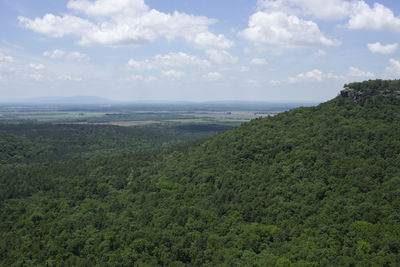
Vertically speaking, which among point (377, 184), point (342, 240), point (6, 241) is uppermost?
point (377, 184)

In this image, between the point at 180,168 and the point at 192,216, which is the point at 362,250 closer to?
the point at 192,216

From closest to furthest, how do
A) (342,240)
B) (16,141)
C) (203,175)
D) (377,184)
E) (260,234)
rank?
(342,240) → (260,234) → (377,184) → (203,175) → (16,141)

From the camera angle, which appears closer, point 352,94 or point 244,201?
point 244,201

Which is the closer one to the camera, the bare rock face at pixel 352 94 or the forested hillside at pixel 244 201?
the forested hillside at pixel 244 201

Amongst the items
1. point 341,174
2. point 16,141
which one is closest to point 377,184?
point 341,174

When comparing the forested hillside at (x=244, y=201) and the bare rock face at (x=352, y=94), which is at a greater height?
the bare rock face at (x=352, y=94)

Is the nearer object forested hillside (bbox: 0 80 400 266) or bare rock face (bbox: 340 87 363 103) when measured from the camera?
forested hillside (bbox: 0 80 400 266)

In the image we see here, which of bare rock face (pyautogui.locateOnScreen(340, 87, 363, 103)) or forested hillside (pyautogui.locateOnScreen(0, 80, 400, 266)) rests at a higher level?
bare rock face (pyautogui.locateOnScreen(340, 87, 363, 103))

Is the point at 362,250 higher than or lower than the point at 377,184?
lower
